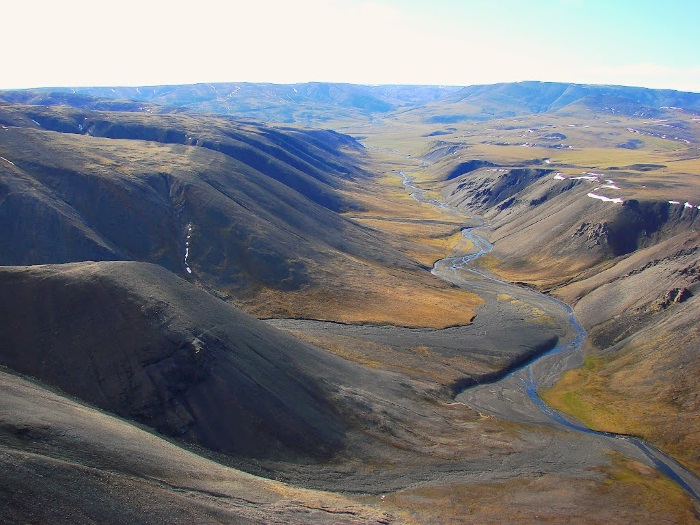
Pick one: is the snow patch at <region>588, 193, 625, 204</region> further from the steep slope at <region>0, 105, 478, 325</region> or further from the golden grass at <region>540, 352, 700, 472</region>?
the golden grass at <region>540, 352, 700, 472</region>

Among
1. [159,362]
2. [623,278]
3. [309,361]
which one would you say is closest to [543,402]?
[309,361]

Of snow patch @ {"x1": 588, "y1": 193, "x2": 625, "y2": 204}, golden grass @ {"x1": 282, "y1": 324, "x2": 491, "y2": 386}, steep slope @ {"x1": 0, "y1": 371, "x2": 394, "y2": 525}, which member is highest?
snow patch @ {"x1": 588, "y1": 193, "x2": 625, "y2": 204}

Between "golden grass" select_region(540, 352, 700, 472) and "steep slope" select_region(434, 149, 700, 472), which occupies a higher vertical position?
"steep slope" select_region(434, 149, 700, 472)

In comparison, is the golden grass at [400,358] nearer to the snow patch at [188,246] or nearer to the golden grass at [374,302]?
the golden grass at [374,302]

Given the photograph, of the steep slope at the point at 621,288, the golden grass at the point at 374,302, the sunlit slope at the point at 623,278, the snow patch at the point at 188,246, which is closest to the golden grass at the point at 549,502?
the steep slope at the point at 621,288

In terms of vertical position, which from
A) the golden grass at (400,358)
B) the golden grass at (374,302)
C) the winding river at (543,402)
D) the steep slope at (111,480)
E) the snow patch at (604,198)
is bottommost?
the winding river at (543,402)

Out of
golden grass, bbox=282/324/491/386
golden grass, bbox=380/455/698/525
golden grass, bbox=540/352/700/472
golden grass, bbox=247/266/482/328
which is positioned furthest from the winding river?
golden grass, bbox=247/266/482/328

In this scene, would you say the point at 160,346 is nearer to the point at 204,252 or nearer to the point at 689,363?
the point at 204,252

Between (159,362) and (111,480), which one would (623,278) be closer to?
(159,362)
